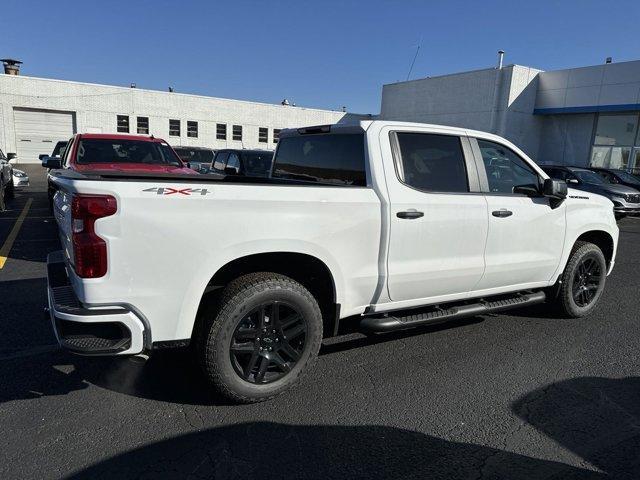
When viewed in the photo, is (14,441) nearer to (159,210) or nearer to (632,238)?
(159,210)

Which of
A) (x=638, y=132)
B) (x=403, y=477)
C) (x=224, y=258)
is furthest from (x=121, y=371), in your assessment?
(x=638, y=132)

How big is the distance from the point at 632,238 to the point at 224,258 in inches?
462

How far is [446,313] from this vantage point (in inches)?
159

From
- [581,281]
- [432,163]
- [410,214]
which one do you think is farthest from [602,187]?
[410,214]

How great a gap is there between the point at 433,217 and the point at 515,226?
104 centimetres

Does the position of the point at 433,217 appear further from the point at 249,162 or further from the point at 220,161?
the point at 220,161

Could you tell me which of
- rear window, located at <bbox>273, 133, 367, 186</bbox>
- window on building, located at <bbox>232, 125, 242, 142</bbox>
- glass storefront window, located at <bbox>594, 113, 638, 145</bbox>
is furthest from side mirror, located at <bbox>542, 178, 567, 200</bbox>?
window on building, located at <bbox>232, 125, 242, 142</bbox>

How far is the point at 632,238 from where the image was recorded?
37.9 feet

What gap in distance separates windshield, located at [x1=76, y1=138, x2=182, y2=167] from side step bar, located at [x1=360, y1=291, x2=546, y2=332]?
5.78 metres

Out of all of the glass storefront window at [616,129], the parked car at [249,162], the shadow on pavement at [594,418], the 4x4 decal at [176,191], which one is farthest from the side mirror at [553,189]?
the glass storefront window at [616,129]

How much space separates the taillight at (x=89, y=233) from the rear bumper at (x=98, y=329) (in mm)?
221

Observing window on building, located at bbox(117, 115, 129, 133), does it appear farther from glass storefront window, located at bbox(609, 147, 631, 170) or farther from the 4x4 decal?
the 4x4 decal

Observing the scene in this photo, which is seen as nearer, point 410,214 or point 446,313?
point 410,214

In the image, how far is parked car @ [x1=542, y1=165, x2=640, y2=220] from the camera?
14.2m
